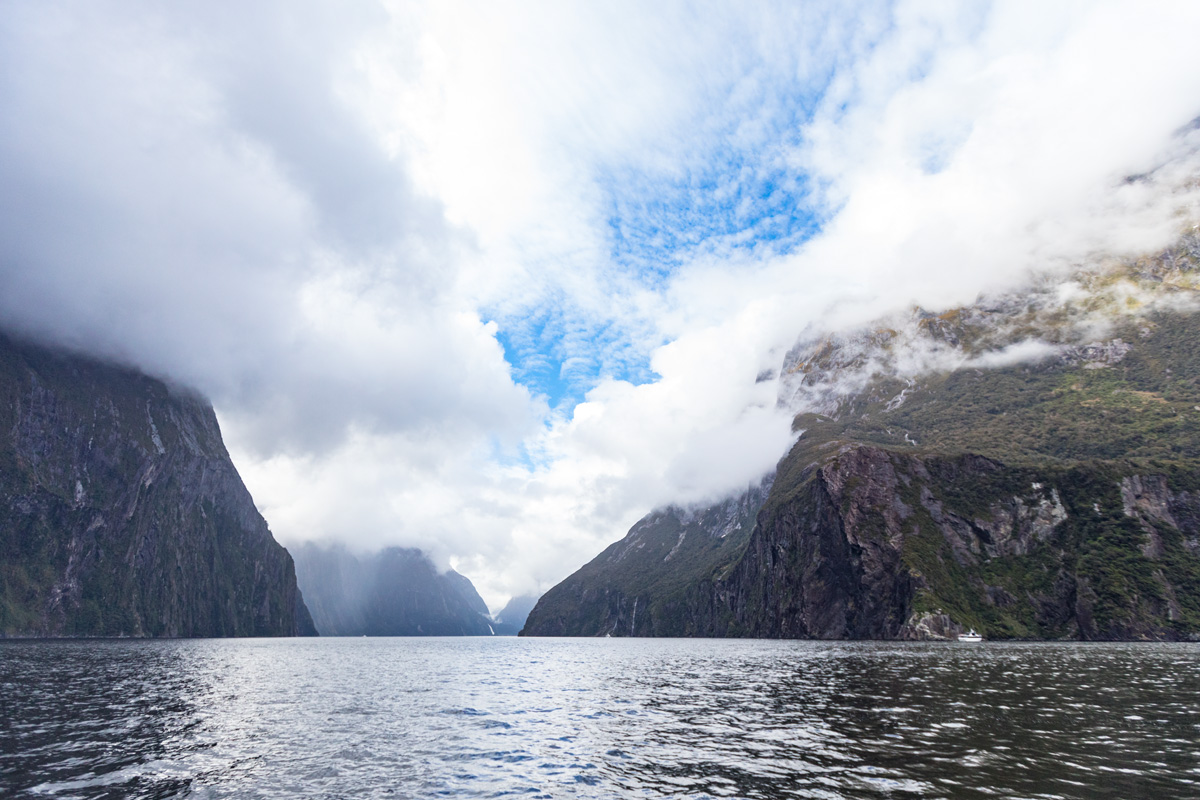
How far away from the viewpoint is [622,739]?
32250mm

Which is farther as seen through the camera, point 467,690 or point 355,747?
point 467,690

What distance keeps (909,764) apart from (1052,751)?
22.4ft

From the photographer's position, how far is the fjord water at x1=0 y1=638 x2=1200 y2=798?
73.6 feet

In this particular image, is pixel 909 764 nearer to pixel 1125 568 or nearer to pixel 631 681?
pixel 631 681

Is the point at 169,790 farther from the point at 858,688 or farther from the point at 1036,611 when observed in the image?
the point at 1036,611

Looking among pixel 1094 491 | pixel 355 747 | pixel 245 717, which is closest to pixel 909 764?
pixel 355 747

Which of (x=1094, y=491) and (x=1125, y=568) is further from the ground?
(x=1094, y=491)

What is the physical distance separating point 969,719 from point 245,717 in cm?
4459

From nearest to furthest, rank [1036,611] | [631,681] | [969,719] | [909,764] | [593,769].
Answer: [909,764] < [593,769] < [969,719] < [631,681] < [1036,611]

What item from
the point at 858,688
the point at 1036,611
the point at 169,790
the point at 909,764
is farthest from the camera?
the point at 1036,611

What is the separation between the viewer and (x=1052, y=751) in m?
25.6

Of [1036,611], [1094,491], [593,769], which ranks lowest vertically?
[593,769]

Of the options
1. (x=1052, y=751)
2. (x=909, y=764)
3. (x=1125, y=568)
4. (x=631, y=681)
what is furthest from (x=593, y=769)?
(x=1125, y=568)

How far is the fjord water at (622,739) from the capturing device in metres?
22.4
